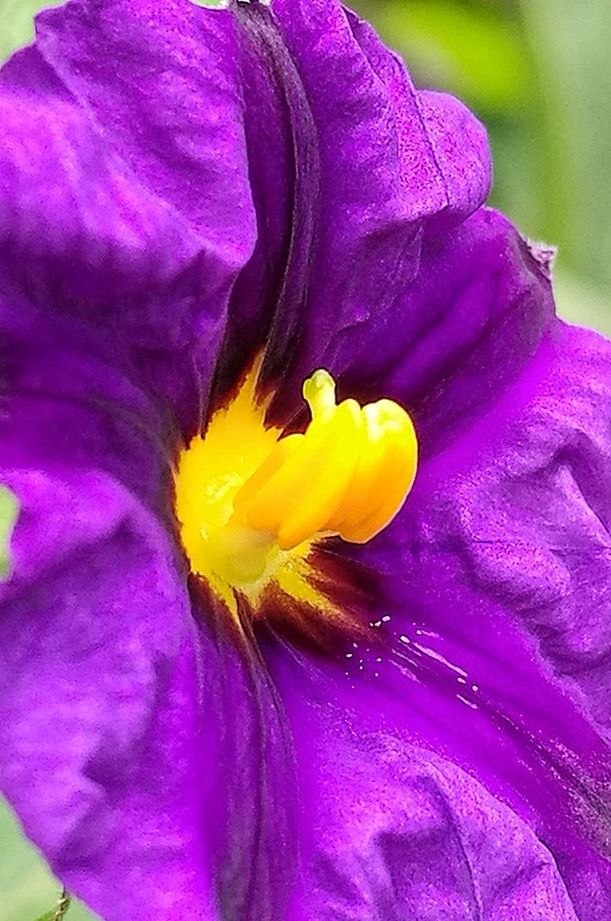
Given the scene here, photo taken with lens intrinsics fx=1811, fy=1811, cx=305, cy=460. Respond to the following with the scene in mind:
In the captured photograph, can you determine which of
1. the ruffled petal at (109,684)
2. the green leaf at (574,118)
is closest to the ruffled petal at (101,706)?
the ruffled petal at (109,684)

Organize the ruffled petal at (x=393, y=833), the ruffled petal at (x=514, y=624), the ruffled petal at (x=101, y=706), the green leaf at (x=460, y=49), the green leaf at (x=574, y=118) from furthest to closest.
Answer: the green leaf at (x=460, y=49) → the green leaf at (x=574, y=118) → the ruffled petal at (x=514, y=624) → the ruffled petal at (x=393, y=833) → the ruffled petal at (x=101, y=706)

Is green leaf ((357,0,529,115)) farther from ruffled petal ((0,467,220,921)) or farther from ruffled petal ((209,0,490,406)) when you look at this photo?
ruffled petal ((0,467,220,921))

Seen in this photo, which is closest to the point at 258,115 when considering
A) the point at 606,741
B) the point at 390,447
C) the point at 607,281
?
the point at 390,447

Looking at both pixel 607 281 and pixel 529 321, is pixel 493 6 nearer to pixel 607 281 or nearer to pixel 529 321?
pixel 607 281

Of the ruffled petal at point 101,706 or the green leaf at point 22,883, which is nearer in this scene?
the ruffled petal at point 101,706

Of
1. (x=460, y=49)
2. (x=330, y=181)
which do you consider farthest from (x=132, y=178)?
(x=460, y=49)

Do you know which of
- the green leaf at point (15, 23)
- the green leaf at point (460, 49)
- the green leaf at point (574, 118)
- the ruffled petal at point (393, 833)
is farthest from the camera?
the green leaf at point (460, 49)

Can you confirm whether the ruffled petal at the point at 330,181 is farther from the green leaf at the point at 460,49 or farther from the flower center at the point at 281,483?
the green leaf at the point at 460,49

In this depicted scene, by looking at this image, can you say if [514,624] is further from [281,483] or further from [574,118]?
[574,118]

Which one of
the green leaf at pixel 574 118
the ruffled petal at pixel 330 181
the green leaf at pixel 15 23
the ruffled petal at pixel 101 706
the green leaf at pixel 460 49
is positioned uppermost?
the ruffled petal at pixel 330 181
